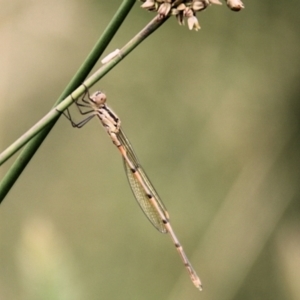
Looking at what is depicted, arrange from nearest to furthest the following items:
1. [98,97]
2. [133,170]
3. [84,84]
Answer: [84,84]
[98,97]
[133,170]

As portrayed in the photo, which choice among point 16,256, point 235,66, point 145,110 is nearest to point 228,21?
point 235,66

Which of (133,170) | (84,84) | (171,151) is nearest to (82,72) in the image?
(84,84)

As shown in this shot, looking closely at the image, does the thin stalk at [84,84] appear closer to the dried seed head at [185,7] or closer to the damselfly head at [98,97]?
the dried seed head at [185,7]

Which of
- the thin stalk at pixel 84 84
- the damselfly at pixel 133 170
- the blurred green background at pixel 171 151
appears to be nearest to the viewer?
the thin stalk at pixel 84 84

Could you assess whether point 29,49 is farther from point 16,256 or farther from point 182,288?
point 182,288

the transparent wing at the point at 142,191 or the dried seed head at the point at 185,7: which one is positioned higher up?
the dried seed head at the point at 185,7

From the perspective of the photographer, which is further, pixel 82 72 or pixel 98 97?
pixel 98 97

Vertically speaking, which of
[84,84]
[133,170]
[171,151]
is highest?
[171,151]

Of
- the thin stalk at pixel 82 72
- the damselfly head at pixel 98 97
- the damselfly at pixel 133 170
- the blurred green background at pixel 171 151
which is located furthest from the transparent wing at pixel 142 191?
the thin stalk at pixel 82 72

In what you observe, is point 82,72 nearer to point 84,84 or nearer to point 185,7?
point 84,84
